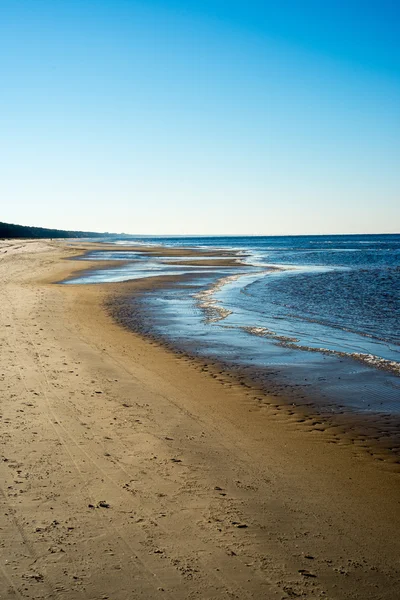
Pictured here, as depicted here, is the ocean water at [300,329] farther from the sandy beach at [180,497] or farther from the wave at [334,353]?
the sandy beach at [180,497]

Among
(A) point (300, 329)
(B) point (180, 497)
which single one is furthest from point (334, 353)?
(B) point (180, 497)

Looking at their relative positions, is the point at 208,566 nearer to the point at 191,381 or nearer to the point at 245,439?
the point at 245,439

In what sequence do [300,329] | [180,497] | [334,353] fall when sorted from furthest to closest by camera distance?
[300,329] → [334,353] → [180,497]

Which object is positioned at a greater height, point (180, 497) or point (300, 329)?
point (300, 329)

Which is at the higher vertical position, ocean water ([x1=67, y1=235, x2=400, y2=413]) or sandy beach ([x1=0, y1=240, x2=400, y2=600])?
ocean water ([x1=67, y1=235, x2=400, y2=413])

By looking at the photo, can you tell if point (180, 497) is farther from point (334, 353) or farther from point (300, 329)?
point (300, 329)

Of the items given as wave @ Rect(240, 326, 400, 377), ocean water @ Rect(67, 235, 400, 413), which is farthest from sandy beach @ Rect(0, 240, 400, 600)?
wave @ Rect(240, 326, 400, 377)

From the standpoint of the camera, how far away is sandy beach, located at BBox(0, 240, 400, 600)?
4.18 metres

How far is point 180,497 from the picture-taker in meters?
5.51

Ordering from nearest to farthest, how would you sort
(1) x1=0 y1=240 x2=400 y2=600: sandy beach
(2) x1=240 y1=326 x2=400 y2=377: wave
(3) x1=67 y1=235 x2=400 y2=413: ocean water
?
(1) x1=0 y1=240 x2=400 y2=600: sandy beach, (3) x1=67 y1=235 x2=400 y2=413: ocean water, (2) x1=240 y1=326 x2=400 y2=377: wave

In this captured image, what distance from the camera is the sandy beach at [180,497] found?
13.7ft

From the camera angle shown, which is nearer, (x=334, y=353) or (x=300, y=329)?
(x=334, y=353)

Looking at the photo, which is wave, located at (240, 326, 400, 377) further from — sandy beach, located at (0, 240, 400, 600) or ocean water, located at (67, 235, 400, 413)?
sandy beach, located at (0, 240, 400, 600)

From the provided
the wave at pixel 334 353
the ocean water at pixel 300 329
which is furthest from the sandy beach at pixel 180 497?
the wave at pixel 334 353
